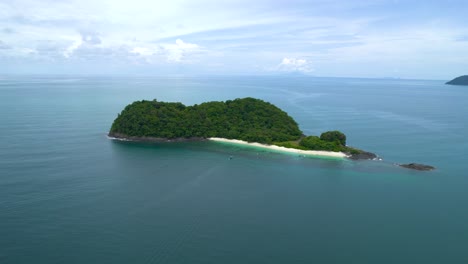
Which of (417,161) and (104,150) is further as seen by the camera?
(104,150)

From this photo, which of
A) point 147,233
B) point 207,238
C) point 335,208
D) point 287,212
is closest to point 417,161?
point 335,208

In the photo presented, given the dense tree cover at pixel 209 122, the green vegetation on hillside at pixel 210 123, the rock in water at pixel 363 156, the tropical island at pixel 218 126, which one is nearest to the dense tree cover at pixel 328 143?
the tropical island at pixel 218 126

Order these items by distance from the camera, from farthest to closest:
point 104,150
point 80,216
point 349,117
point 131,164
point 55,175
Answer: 1. point 349,117
2. point 104,150
3. point 131,164
4. point 55,175
5. point 80,216

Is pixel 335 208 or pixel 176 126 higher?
pixel 176 126

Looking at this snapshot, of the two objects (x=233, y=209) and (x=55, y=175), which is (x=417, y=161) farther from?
(x=55, y=175)

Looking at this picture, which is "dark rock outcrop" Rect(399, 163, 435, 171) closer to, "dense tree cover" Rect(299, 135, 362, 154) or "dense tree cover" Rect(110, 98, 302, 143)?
"dense tree cover" Rect(299, 135, 362, 154)

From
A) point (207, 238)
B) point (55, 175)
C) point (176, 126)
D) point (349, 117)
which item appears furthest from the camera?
point (349, 117)
